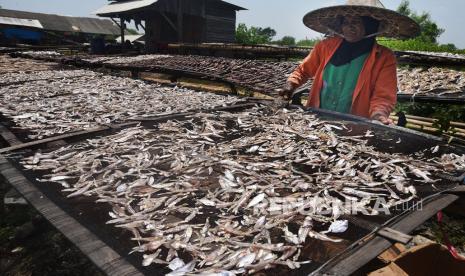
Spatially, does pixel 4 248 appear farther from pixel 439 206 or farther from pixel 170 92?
pixel 439 206

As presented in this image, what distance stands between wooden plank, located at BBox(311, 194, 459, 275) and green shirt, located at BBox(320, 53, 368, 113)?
2.55 metres

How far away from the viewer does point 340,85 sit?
4.59 metres

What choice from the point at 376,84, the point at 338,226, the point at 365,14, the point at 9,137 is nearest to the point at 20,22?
the point at 9,137

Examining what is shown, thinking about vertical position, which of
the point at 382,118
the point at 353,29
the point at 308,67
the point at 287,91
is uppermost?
the point at 353,29

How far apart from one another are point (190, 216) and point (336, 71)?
11.0 ft

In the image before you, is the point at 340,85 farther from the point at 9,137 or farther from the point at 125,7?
the point at 125,7

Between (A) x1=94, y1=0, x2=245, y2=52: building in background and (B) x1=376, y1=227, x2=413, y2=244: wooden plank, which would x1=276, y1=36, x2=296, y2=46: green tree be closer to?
(A) x1=94, y1=0, x2=245, y2=52: building in background

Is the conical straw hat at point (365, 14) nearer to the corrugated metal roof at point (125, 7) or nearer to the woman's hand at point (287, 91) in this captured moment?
the woman's hand at point (287, 91)

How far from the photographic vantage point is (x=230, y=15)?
26500 mm

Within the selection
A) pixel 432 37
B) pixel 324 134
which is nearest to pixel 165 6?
pixel 324 134

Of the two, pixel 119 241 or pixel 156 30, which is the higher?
pixel 156 30

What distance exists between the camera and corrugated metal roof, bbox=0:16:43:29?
117 ft

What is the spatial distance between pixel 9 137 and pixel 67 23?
4722cm

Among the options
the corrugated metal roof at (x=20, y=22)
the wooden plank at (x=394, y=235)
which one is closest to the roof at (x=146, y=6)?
the corrugated metal roof at (x=20, y=22)
